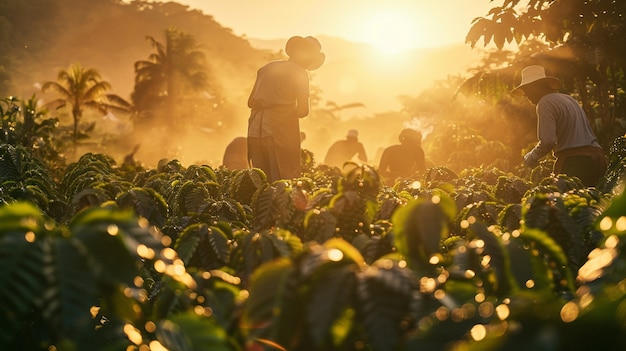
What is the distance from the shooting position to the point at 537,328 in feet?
2.90

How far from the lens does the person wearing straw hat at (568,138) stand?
523 cm

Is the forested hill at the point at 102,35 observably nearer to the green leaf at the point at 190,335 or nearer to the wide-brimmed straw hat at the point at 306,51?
the wide-brimmed straw hat at the point at 306,51

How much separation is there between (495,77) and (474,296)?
26.4 ft

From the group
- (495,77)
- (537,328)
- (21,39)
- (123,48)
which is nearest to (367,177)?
(537,328)

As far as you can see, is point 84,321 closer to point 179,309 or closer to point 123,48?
point 179,309

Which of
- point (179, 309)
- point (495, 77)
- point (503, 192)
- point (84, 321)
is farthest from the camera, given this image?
point (495, 77)

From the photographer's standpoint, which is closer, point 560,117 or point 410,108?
point 560,117

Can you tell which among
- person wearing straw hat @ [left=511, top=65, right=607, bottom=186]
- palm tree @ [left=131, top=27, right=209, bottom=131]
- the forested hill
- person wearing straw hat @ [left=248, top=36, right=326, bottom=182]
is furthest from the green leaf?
the forested hill

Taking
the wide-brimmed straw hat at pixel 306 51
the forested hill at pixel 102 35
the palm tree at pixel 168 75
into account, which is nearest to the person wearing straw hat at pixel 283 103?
the wide-brimmed straw hat at pixel 306 51

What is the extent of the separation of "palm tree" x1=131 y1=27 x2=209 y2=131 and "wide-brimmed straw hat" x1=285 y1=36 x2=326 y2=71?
43238mm

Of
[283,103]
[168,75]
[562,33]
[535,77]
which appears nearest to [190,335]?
[283,103]

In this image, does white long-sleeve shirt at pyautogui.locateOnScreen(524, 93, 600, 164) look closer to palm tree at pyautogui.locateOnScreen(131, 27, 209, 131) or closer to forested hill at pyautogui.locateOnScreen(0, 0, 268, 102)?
palm tree at pyautogui.locateOnScreen(131, 27, 209, 131)

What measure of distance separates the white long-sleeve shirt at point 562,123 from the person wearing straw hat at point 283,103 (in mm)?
1952

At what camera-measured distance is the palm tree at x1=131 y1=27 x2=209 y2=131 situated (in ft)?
153
